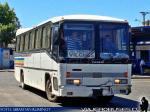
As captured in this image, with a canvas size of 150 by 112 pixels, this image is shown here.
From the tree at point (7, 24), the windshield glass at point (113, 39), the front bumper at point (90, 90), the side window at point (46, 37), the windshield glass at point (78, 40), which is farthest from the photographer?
the tree at point (7, 24)

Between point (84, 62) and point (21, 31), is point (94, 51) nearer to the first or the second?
point (84, 62)

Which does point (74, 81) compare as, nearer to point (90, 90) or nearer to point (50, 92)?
point (90, 90)

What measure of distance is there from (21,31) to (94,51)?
980cm

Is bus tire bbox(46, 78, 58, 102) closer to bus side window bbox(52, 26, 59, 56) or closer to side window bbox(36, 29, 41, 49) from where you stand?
bus side window bbox(52, 26, 59, 56)

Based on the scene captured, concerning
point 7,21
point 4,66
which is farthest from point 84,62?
point 7,21

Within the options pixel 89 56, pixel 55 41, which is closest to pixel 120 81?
pixel 89 56

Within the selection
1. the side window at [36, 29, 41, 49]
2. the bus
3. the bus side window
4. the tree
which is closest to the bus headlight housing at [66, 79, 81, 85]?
the bus

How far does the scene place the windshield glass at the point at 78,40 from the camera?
643 inches

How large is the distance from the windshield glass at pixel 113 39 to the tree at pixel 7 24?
64.6 meters

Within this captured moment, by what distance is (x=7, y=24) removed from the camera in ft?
278

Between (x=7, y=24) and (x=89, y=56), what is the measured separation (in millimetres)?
69594

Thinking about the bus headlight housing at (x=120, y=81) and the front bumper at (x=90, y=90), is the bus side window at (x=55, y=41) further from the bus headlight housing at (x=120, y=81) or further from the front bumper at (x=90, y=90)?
the bus headlight housing at (x=120, y=81)

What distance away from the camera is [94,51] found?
1652cm

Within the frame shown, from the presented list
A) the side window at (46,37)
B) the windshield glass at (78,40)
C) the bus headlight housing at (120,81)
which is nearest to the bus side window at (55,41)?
the windshield glass at (78,40)
